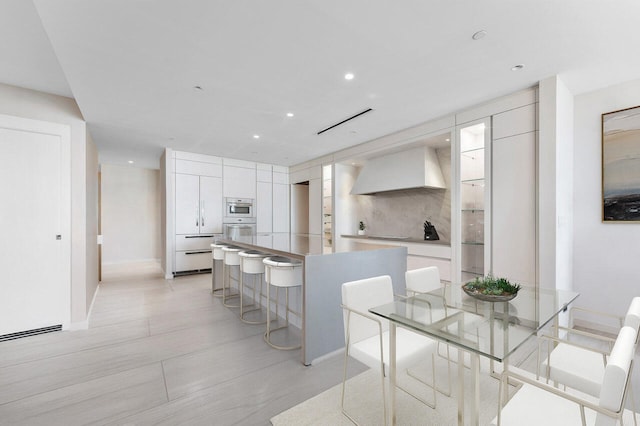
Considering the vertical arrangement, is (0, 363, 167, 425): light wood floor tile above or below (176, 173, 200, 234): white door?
below

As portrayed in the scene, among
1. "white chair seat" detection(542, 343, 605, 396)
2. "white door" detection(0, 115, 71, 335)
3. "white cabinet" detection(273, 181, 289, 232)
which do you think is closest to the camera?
"white chair seat" detection(542, 343, 605, 396)

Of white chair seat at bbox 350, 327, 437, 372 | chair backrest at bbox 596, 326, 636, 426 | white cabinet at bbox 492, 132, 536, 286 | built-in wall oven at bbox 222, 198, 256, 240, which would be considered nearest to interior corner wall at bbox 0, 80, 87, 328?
built-in wall oven at bbox 222, 198, 256, 240

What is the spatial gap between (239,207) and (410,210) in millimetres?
3856

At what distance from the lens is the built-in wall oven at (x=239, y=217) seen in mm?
6154

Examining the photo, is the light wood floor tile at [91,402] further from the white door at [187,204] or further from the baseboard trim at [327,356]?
the white door at [187,204]

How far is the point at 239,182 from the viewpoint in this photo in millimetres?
6508

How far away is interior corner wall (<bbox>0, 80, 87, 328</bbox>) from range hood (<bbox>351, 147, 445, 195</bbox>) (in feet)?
13.8

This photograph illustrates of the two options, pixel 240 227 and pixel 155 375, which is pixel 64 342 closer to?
pixel 155 375

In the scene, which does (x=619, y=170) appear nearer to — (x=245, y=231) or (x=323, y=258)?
(x=323, y=258)

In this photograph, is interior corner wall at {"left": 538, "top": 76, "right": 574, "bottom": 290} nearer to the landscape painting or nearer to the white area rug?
the landscape painting

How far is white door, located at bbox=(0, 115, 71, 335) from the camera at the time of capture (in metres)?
2.78

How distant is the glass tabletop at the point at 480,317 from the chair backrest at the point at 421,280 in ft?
0.65

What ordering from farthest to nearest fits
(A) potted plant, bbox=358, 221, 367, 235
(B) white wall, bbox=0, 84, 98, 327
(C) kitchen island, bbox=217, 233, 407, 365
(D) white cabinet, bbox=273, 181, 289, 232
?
1. (D) white cabinet, bbox=273, 181, 289, 232
2. (A) potted plant, bbox=358, 221, 367, 235
3. (B) white wall, bbox=0, 84, 98, 327
4. (C) kitchen island, bbox=217, 233, 407, 365

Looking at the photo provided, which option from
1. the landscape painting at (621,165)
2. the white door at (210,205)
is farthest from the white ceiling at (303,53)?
the white door at (210,205)
